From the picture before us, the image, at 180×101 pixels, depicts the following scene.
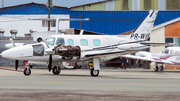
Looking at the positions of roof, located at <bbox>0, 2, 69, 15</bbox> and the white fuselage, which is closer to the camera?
the white fuselage

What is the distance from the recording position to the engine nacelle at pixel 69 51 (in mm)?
19289

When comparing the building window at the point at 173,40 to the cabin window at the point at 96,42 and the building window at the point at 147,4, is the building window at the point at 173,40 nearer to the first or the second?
the building window at the point at 147,4

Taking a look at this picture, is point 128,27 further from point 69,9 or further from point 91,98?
point 91,98

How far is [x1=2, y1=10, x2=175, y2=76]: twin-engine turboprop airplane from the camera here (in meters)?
19.8

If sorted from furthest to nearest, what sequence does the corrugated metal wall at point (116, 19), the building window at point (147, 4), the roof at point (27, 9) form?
the roof at point (27, 9) → the building window at point (147, 4) → the corrugated metal wall at point (116, 19)

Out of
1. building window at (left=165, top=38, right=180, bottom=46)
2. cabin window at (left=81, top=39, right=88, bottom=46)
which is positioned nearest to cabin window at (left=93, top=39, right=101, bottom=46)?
cabin window at (left=81, top=39, right=88, bottom=46)

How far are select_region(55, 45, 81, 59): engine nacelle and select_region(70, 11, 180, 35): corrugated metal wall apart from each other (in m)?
29.3

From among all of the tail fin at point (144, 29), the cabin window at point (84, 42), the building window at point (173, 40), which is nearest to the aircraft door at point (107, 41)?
the cabin window at point (84, 42)

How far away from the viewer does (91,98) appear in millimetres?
9742

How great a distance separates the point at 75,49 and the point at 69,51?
0.67m

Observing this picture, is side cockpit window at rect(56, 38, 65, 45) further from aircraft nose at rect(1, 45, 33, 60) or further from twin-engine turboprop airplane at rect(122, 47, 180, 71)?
twin-engine turboprop airplane at rect(122, 47, 180, 71)

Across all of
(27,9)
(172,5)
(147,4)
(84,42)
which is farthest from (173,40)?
(27,9)

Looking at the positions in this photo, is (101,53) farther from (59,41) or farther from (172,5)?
(172,5)

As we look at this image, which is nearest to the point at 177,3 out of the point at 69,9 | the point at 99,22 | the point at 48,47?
the point at 99,22
